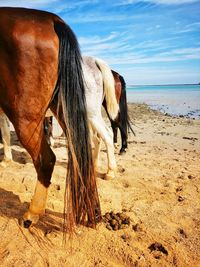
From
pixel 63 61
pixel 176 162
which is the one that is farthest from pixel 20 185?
pixel 176 162

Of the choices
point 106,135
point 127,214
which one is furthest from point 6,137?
point 127,214

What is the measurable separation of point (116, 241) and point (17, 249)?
932 millimetres

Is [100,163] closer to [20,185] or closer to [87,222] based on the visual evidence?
[20,185]

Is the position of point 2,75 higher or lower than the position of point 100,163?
higher

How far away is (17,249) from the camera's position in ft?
8.82

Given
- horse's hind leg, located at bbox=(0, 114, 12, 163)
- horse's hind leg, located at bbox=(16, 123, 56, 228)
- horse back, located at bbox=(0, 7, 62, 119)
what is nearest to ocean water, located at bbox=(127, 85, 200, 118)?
horse's hind leg, located at bbox=(0, 114, 12, 163)

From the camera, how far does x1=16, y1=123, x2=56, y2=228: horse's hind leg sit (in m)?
2.79

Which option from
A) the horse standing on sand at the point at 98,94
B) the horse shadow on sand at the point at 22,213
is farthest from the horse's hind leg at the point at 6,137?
the horse shadow on sand at the point at 22,213

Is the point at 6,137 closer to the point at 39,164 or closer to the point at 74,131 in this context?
the point at 39,164

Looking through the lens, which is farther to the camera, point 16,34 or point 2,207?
point 2,207

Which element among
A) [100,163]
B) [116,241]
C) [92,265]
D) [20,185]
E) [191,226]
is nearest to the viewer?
[92,265]

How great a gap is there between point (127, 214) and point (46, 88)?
1.77 meters

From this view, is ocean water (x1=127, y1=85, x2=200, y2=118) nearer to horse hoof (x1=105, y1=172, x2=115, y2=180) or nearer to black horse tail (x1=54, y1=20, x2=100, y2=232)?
horse hoof (x1=105, y1=172, x2=115, y2=180)

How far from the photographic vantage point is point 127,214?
347cm
